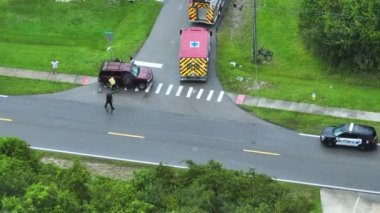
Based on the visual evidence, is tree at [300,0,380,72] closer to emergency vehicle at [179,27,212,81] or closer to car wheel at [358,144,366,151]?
emergency vehicle at [179,27,212,81]

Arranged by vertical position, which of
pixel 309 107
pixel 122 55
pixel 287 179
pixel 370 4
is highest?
pixel 370 4

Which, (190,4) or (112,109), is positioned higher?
(190,4)

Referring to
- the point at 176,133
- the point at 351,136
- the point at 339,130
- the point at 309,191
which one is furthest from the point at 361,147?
the point at 176,133

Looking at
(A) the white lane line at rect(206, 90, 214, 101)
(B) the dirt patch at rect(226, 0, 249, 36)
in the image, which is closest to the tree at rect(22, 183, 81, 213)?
(A) the white lane line at rect(206, 90, 214, 101)

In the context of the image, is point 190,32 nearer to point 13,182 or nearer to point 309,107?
point 309,107

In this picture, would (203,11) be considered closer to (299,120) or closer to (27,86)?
(299,120)

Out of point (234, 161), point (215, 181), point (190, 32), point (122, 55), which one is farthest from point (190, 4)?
point (215, 181)
